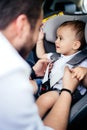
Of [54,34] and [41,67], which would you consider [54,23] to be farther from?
[41,67]

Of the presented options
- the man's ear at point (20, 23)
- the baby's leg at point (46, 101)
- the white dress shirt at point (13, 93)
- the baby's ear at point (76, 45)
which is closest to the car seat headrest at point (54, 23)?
the baby's ear at point (76, 45)

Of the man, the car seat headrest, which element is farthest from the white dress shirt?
the car seat headrest

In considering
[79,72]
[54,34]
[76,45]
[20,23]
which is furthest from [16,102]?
[54,34]

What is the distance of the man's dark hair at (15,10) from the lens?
1.19 metres

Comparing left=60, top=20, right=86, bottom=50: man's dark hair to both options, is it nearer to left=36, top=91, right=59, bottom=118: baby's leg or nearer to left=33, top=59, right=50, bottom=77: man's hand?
left=33, top=59, right=50, bottom=77: man's hand

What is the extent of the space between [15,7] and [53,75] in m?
1.28

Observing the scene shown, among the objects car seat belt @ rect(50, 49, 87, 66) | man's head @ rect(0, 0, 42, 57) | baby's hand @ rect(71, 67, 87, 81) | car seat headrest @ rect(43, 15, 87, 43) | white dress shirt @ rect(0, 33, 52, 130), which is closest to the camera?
white dress shirt @ rect(0, 33, 52, 130)

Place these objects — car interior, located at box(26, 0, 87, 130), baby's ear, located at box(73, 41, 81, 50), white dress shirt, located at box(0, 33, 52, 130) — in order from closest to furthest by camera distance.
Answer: white dress shirt, located at box(0, 33, 52, 130) → car interior, located at box(26, 0, 87, 130) → baby's ear, located at box(73, 41, 81, 50)

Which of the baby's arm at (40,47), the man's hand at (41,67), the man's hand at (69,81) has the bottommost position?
the baby's arm at (40,47)

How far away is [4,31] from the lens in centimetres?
119

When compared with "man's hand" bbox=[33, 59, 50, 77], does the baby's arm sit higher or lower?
lower

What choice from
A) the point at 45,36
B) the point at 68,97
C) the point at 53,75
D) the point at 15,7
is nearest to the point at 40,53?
the point at 45,36

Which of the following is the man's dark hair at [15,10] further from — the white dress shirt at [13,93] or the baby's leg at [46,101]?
the baby's leg at [46,101]

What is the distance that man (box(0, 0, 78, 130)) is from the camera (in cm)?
105
